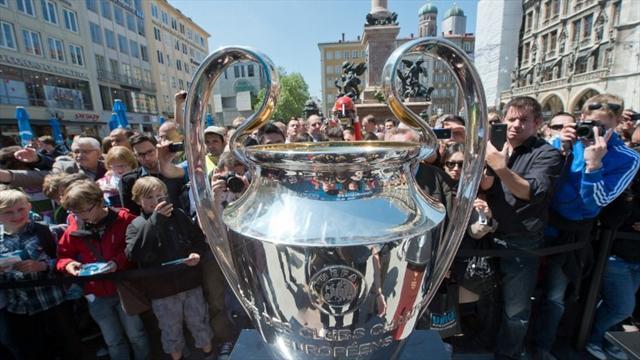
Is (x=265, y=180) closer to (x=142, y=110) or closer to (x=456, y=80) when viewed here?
(x=456, y=80)

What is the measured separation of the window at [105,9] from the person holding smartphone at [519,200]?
94.3 ft

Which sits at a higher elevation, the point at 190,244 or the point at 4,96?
the point at 4,96

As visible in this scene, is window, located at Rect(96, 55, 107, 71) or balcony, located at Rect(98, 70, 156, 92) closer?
window, located at Rect(96, 55, 107, 71)

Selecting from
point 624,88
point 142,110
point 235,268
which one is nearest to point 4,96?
point 142,110

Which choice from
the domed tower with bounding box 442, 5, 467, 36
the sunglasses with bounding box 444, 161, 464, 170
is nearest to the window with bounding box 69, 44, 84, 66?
the sunglasses with bounding box 444, 161, 464, 170

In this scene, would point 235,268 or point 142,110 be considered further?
point 142,110

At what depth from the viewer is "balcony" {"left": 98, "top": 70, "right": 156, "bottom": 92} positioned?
71.3ft

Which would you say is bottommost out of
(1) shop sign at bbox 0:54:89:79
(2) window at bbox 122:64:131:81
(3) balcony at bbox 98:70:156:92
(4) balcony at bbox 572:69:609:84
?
(4) balcony at bbox 572:69:609:84

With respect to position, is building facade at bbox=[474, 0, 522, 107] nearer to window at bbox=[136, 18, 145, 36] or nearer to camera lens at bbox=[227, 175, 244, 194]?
camera lens at bbox=[227, 175, 244, 194]

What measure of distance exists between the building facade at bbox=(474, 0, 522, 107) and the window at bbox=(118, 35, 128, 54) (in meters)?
28.1

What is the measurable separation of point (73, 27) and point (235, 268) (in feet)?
85.1

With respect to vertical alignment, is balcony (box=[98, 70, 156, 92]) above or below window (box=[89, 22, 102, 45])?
below

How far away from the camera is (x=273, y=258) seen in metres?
0.60

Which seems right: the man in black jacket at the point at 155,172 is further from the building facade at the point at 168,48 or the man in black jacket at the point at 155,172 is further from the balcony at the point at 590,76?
the balcony at the point at 590,76
